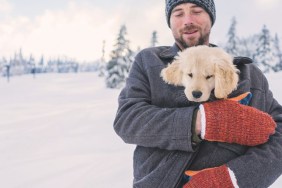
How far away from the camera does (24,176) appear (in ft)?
→ 24.4

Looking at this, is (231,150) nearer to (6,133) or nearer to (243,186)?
(243,186)

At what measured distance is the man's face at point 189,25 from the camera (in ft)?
10.9

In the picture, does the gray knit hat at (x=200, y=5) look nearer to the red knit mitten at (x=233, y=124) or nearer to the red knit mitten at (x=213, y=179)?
the red knit mitten at (x=233, y=124)

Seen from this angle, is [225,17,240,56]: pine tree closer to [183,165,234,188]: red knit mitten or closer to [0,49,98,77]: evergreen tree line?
[183,165,234,188]: red knit mitten

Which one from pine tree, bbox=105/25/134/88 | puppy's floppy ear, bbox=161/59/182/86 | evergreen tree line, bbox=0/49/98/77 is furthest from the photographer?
evergreen tree line, bbox=0/49/98/77

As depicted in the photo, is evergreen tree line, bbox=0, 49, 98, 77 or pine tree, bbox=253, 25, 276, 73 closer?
pine tree, bbox=253, 25, 276, 73

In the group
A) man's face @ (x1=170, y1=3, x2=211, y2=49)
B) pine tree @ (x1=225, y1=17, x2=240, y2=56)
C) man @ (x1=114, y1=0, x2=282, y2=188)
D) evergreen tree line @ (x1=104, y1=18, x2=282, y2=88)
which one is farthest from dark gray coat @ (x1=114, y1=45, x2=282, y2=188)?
pine tree @ (x1=225, y1=17, x2=240, y2=56)

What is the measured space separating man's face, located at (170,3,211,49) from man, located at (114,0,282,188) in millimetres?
436

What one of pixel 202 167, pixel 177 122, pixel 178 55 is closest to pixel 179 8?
pixel 178 55

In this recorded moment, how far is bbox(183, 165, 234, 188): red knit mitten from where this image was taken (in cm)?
252

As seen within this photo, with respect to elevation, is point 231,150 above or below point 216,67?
below

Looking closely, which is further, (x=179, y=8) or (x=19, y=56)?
(x=19, y=56)

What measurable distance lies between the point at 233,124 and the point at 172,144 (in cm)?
45

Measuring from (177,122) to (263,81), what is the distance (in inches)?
40.7
